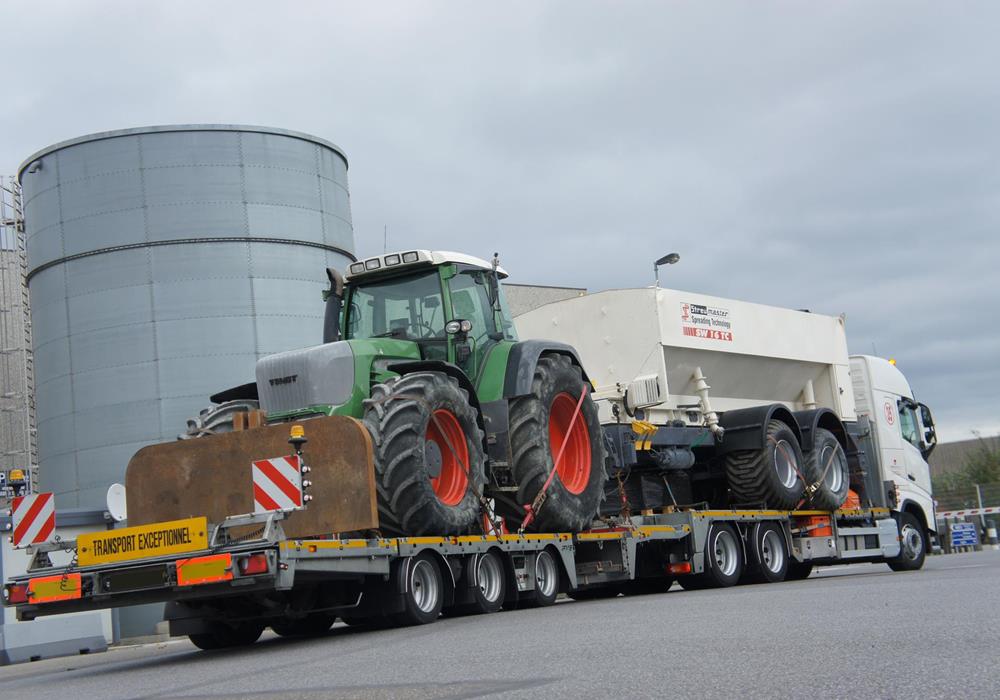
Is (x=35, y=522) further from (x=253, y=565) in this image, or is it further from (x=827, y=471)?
(x=827, y=471)

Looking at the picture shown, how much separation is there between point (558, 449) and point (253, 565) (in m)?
5.39

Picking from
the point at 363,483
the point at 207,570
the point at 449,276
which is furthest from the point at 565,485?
the point at 207,570

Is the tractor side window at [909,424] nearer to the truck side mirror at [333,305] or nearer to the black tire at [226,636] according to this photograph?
the truck side mirror at [333,305]

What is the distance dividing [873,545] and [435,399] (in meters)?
11.2

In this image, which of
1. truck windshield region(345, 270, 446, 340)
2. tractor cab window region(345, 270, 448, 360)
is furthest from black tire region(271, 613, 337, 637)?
truck windshield region(345, 270, 446, 340)

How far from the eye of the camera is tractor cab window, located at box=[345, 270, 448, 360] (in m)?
13.0

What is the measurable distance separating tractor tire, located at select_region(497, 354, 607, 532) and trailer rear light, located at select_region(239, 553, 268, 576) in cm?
417

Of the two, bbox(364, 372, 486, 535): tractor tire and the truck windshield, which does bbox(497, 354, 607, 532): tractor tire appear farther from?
the truck windshield

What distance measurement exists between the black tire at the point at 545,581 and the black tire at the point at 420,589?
183cm

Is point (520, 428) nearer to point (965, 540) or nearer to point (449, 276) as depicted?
point (449, 276)

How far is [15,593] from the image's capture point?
10.4 m

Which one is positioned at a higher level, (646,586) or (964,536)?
(646,586)

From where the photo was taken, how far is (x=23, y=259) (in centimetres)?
2584

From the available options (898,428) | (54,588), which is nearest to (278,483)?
(54,588)
